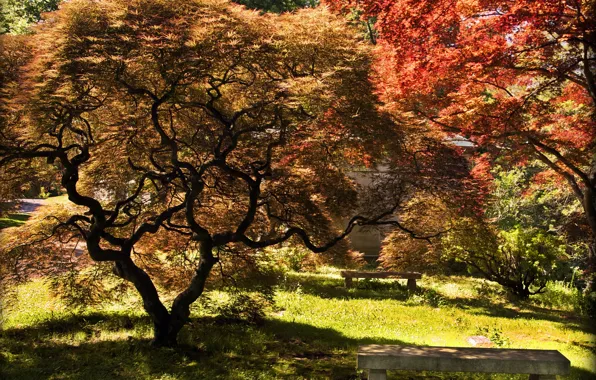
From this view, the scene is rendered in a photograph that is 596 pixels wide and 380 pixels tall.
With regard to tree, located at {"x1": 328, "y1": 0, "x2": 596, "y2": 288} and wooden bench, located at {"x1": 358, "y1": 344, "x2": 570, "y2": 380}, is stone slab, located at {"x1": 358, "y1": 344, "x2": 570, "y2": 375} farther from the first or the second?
tree, located at {"x1": 328, "y1": 0, "x2": 596, "y2": 288}

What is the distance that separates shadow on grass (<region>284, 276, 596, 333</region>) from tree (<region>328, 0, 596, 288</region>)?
130 centimetres

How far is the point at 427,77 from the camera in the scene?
8.27 metres

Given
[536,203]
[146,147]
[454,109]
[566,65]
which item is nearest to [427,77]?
[454,109]

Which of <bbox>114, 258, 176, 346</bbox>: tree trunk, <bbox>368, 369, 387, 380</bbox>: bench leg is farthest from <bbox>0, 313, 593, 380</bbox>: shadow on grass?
<bbox>368, 369, 387, 380</bbox>: bench leg

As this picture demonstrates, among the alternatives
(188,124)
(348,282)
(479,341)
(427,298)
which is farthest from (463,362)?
(348,282)

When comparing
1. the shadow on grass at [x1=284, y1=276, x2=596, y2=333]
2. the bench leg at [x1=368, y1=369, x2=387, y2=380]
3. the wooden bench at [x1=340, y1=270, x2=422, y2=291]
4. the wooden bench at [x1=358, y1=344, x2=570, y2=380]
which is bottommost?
the shadow on grass at [x1=284, y1=276, x2=596, y2=333]

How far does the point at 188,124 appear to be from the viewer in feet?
25.0

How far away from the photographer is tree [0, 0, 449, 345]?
6.02m

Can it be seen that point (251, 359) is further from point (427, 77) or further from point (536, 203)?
point (536, 203)

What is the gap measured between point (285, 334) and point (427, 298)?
4123 millimetres

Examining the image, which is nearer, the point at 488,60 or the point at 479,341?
the point at 488,60

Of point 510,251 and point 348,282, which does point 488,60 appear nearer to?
point 510,251

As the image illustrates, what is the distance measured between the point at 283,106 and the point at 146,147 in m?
2.06

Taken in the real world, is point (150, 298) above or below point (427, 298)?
above
